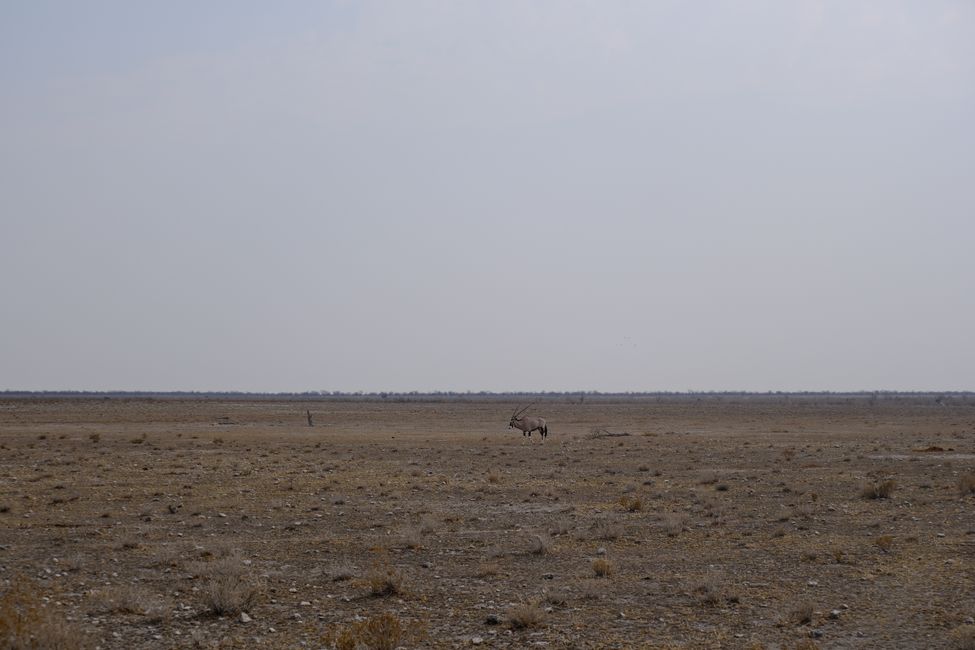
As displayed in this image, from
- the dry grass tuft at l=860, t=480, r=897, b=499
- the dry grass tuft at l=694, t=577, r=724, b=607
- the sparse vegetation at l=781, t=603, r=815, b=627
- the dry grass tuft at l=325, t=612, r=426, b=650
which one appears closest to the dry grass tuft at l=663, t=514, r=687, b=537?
the dry grass tuft at l=694, t=577, r=724, b=607

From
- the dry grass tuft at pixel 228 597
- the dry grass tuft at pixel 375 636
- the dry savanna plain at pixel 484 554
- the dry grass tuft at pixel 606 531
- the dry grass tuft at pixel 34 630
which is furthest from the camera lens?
the dry grass tuft at pixel 606 531

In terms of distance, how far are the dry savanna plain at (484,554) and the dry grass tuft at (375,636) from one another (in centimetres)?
3

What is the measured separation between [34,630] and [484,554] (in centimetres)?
749

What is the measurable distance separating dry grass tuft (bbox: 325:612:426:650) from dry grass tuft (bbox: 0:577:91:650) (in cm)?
263

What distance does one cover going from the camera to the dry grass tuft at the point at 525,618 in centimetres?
1071

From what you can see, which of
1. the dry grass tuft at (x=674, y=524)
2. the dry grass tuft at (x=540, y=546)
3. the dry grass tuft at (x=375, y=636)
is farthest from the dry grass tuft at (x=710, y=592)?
the dry grass tuft at (x=674, y=524)

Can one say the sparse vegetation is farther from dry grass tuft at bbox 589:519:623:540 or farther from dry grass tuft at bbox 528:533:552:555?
dry grass tuft at bbox 589:519:623:540

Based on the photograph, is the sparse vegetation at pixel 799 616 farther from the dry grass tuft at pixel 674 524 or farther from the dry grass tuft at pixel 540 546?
the dry grass tuft at pixel 674 524

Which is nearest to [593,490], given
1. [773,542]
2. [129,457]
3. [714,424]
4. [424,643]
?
[773,542]

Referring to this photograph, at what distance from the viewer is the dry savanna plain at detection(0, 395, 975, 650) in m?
10.5

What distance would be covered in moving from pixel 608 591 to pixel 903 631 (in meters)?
3.71

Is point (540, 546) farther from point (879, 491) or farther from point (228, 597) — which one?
point (879, 491)

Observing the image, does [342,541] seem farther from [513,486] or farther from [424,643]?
[513,486]

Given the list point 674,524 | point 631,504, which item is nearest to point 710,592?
point 674,524
